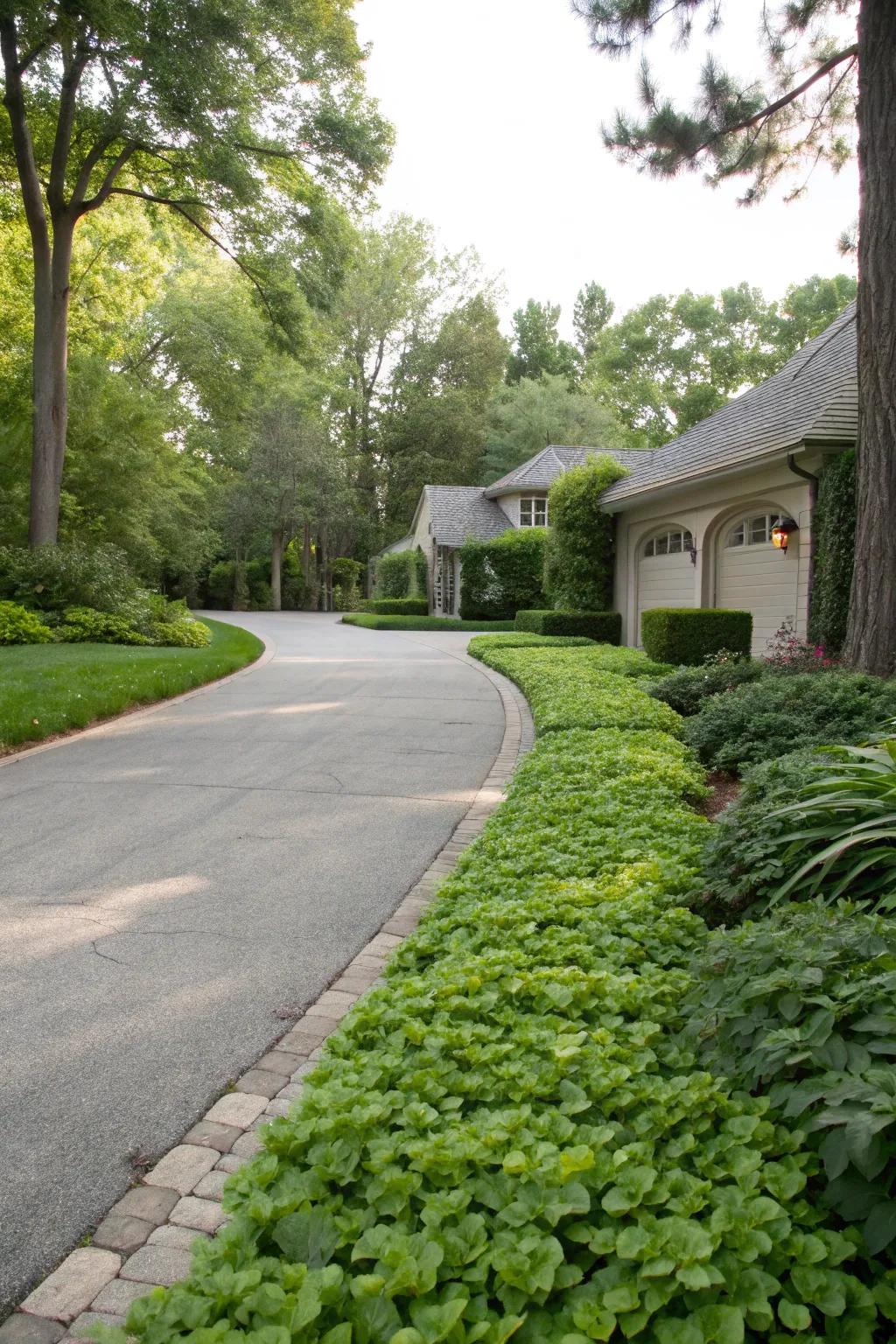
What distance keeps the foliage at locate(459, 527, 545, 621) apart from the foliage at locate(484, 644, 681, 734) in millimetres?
14269

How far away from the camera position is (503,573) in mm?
30328

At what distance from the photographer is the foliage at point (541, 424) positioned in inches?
1710

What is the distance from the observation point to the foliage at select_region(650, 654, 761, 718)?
9516 mm

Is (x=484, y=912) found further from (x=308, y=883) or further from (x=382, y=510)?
(x=382, y=510)

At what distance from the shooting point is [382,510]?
49.2m

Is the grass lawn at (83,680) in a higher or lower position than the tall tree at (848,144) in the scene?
lower

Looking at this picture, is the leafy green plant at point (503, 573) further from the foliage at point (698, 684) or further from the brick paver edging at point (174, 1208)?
the brick paver edging at point (174, 1208)

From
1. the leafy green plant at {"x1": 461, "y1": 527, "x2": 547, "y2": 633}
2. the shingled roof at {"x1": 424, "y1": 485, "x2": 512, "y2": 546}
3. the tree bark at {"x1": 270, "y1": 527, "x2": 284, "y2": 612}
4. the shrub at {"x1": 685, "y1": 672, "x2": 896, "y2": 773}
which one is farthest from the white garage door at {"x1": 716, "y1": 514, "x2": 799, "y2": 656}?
the tree bark at {"x1": 270, "y1": 527, "x2": 284, "y2": 612}

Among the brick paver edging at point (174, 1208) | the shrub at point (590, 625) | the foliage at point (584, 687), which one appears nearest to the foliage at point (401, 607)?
the shrub at point (590, 625)

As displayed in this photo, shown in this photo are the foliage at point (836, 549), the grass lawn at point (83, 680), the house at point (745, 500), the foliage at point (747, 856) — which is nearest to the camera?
the foliage at point (747, 856)

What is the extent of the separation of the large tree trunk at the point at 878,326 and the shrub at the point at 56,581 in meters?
12.3

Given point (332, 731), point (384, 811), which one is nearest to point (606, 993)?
point (384, 811)

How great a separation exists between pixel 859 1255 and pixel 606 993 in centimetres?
106

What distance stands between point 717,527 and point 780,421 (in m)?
2.29
